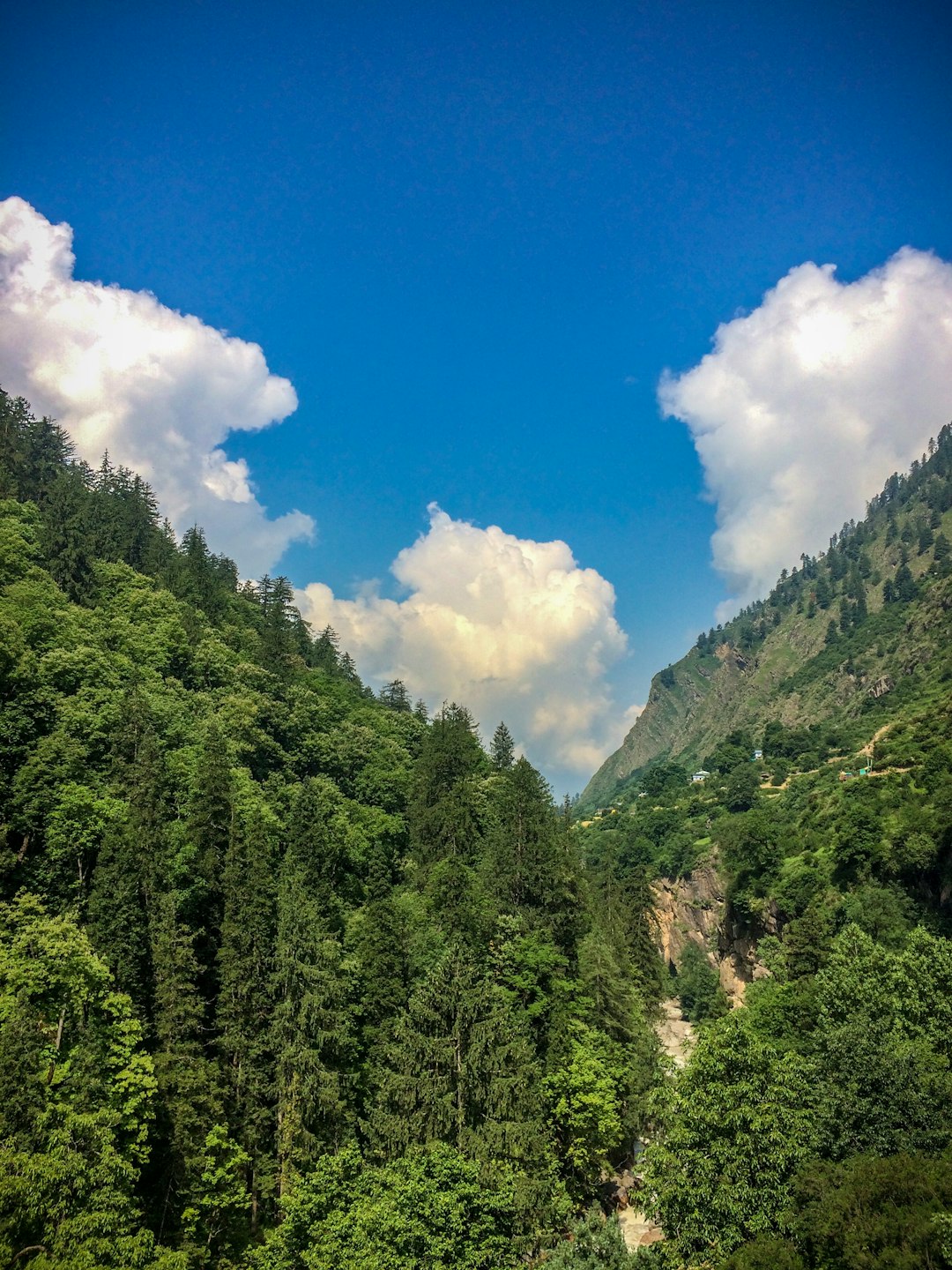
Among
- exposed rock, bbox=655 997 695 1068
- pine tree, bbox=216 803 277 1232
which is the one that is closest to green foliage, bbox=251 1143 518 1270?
pine tree, bbox=216 803 277 1232

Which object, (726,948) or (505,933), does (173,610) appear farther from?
(726,948)

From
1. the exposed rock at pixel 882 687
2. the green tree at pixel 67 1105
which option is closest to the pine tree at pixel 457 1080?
the green tree at pixel 67 1105

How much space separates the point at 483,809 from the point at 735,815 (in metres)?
94.8

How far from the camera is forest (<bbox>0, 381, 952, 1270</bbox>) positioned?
78.8 ft

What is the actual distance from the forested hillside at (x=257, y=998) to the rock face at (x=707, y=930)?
3980 cm

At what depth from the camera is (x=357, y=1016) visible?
133 ft

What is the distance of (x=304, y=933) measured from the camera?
38.1m

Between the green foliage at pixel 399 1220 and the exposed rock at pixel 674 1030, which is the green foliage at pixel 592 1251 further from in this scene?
the exposed rock at pixel 674 1030

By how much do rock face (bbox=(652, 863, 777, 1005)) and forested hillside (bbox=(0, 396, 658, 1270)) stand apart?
39.8 meters

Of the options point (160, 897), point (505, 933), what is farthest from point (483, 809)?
point (160, 897)

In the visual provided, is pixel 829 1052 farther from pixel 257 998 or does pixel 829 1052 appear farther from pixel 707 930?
pixel 707 930

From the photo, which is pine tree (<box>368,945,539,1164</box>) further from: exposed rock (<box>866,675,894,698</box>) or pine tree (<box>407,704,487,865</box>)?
exposed rock (<box>866,675,894,698</box>)

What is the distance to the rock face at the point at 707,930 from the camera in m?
98.6

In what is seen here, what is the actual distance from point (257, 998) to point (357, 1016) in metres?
6.07
